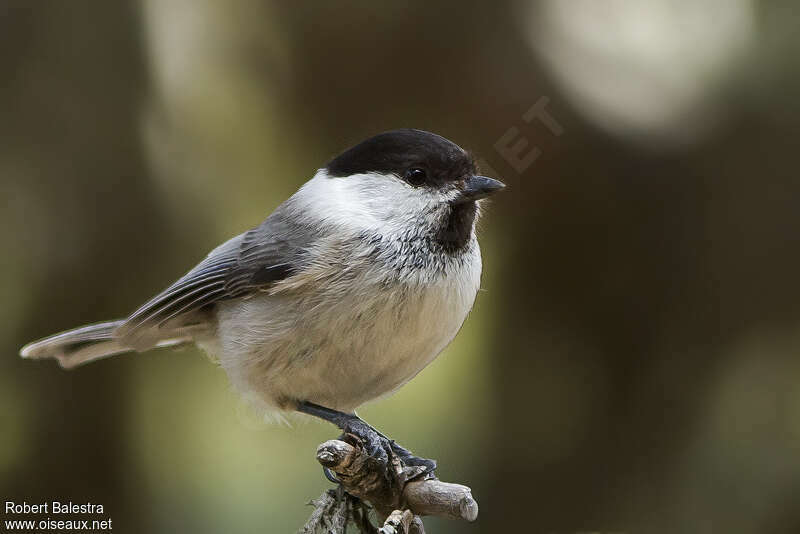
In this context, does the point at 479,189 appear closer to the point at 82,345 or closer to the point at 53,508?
the point at 82,345

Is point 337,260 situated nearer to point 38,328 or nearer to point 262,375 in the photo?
point 262,375

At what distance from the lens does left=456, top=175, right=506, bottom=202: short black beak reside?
1512 mm

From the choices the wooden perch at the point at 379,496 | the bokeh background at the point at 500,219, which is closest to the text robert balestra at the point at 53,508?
the bokeh background at the point at 500,219

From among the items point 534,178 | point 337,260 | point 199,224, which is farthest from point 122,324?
point 534,178

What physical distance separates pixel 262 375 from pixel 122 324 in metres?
A: 0.43

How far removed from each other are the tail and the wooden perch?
663 mm

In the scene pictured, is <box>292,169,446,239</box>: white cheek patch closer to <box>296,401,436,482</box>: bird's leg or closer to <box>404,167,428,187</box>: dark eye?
<box>404,167,428,187</box>: dark eye

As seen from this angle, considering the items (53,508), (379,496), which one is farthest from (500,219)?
(53,508)

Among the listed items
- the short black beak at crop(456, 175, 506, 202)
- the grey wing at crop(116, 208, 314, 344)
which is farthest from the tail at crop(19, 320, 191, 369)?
the short black beak at crop(456, 175, 506, 202)

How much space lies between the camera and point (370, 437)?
1495 mm

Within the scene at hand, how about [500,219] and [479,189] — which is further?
[500,219]

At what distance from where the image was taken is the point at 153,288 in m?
2.59

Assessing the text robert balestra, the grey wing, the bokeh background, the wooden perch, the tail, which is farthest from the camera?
the bokeh background

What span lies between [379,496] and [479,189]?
23.7 inches
